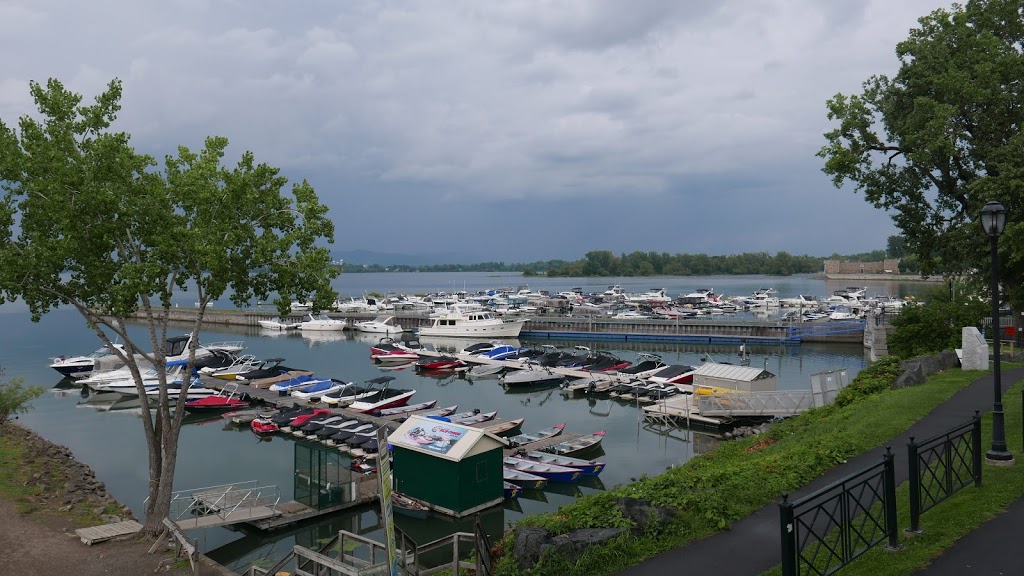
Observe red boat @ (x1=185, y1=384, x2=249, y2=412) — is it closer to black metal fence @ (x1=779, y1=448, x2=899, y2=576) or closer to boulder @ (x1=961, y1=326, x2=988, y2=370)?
black metal fence @ (x1=779, y1=448, x2=899, y2=576)

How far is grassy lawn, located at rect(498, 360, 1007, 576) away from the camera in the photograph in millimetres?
9945

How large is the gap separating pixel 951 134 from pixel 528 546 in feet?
72.9

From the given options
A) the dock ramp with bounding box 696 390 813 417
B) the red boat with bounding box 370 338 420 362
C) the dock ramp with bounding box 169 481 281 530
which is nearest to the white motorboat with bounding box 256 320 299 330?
the red boat with bounding box 370 338 420 362

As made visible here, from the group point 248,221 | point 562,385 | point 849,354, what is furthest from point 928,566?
point 849,354

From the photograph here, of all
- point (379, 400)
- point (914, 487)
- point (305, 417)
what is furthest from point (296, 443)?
point (914, 487)

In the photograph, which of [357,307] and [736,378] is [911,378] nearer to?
[736,378]

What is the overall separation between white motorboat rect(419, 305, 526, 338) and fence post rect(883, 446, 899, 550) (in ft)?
209

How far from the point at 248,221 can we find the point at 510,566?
11176 mm

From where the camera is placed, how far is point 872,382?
21.7 metres

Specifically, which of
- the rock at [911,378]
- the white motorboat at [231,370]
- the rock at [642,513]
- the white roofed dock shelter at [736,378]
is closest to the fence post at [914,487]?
the rock at [642,513]

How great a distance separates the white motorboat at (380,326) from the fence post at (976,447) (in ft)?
235

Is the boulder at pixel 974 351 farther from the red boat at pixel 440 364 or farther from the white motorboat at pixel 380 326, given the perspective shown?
the white motorboat at pixel 380 326

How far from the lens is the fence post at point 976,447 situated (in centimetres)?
1009

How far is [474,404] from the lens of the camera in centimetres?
3916
